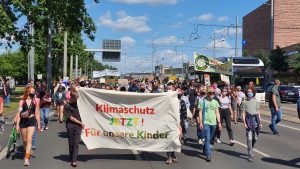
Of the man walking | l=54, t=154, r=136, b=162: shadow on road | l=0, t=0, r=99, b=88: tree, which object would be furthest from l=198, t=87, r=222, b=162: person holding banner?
l=0, t=0, r=99, b=88: tree

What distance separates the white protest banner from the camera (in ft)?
34.2

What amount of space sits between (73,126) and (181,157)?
257 cm

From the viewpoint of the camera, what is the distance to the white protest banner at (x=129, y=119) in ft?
34.2

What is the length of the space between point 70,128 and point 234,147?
15.4 ft

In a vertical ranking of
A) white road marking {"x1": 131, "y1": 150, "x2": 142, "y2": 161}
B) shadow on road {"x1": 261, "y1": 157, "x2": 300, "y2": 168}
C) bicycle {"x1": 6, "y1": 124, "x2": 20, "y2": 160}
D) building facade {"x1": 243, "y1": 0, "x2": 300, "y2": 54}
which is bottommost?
white road marking {"x1": 131, "y1": 150, "x2": 142, "y2": 161}

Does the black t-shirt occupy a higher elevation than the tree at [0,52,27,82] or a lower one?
lower

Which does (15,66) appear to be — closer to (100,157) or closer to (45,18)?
(45,18)

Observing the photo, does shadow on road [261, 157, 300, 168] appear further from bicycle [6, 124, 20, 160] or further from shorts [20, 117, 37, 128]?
bicycle [6, 124, 20, 160]

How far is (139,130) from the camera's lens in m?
10.5

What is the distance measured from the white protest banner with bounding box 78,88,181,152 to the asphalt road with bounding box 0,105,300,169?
38 centimetres

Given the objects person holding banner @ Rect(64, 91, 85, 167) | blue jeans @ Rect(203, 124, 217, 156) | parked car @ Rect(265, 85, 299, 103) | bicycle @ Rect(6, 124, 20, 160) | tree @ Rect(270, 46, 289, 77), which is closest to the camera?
→ person holding banner @ Rect(64, 91, 85, 167)

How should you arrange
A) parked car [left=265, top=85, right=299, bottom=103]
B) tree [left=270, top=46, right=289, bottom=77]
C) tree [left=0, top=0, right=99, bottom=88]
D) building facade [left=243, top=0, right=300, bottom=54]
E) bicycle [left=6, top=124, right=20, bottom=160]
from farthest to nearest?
building facade [left=243, top=0, right=300, bottom=54], tree [left=270, top=46, right=289, bottom=77], parked car [left=265, top=85, right=299, bottom=103], tree [left=0, top=0, right=99, bottom=88], bicycle [left=6, top=124, right=20, bottom=160]

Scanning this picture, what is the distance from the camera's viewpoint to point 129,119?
10.6 m

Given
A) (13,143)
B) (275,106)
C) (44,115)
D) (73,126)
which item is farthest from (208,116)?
(44,115)
